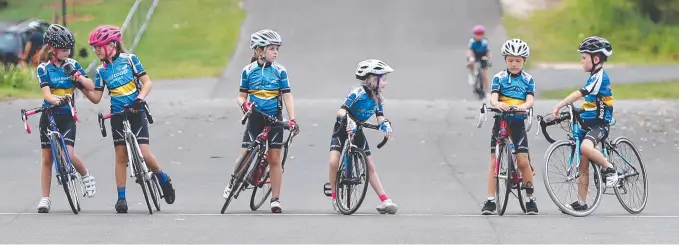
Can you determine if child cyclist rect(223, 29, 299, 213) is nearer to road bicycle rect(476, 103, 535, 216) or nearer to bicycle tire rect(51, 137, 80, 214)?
bicycle tire rect(51, 137, 80, 214)

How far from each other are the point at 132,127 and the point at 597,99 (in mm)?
4051

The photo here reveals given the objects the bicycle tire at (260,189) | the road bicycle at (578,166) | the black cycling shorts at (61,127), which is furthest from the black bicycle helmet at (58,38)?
the road bicycle at (578,166)

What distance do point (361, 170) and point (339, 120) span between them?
51 centimetres

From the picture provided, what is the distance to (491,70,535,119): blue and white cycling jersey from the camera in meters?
11.6

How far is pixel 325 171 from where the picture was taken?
15578mm

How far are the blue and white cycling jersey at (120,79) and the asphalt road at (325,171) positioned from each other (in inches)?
39.8


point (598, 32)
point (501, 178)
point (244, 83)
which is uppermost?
point (598, 32)

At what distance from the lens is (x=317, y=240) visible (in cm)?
991

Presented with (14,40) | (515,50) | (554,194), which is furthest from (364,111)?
(14,40)

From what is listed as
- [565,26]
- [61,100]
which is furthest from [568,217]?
[565,26]

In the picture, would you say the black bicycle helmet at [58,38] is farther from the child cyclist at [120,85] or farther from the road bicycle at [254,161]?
the road bicycle at [254,161]

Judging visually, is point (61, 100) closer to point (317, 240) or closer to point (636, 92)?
point (317, 240)

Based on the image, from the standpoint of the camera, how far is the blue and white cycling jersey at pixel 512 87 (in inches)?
456

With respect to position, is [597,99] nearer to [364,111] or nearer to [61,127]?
[364,111]
